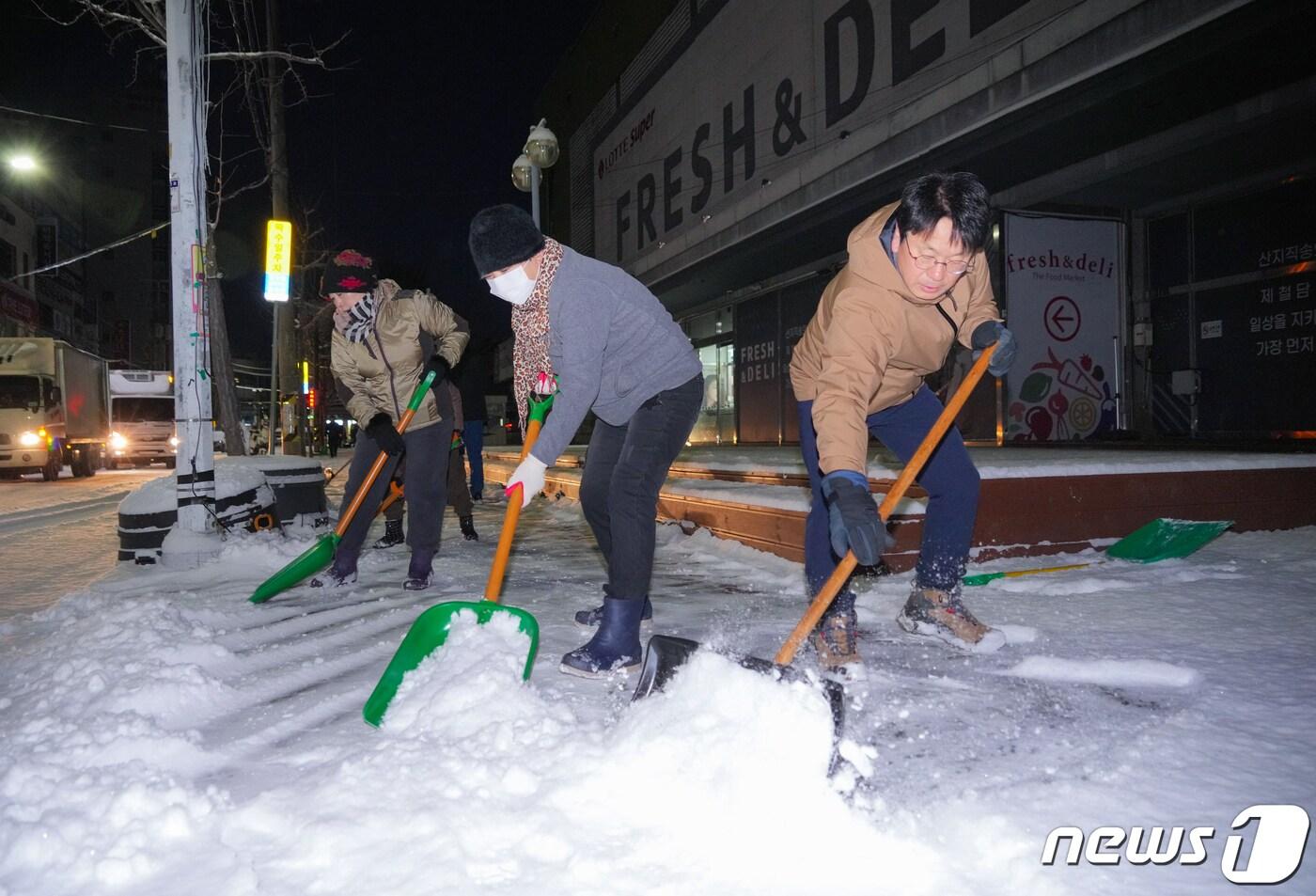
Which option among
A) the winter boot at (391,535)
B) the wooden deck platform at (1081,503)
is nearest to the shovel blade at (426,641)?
the wooden deck platform at (1081,503)

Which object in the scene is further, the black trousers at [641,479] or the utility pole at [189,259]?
the utility pole at [189,259]

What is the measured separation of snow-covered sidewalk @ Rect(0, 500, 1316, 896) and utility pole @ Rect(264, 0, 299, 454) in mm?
10037

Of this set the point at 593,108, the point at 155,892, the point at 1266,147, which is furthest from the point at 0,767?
the point at 593,108

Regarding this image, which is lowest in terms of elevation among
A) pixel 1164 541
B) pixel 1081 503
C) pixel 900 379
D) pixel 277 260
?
pixel 1164 541

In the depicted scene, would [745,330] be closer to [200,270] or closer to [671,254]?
[671,254]

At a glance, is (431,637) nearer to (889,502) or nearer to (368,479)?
(889,502)

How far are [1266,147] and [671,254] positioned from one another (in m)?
10.1

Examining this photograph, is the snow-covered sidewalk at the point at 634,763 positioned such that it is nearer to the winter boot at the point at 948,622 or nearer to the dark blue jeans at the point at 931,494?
the winter boot at the point at 948,622

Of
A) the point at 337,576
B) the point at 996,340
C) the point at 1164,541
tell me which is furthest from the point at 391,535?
the point at 1164,541

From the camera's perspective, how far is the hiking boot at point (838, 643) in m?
2.51

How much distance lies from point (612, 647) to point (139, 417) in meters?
22.4

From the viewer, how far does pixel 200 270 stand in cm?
531

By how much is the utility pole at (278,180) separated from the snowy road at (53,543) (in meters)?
2.91

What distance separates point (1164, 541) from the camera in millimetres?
4043
